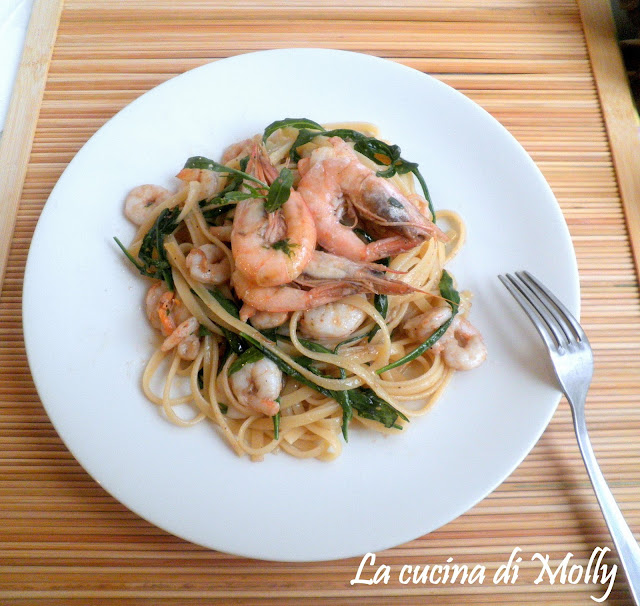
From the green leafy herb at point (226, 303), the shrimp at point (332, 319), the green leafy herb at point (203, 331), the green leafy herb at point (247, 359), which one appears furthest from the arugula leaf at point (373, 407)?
the green leafy herb at point (203, 331)

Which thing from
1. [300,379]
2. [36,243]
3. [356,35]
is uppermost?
[356,35]

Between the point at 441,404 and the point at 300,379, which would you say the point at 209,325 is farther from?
the point at 441,404

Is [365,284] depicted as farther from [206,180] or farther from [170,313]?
[206,180]

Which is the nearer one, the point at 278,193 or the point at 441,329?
the point at 278,193

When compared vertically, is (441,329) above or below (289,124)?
below

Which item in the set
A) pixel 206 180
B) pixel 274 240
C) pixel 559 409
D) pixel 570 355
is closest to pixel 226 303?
pixel 274 240

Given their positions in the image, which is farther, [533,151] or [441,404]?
[533,151]

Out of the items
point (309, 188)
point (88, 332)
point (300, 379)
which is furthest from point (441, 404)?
point (88, 332)
